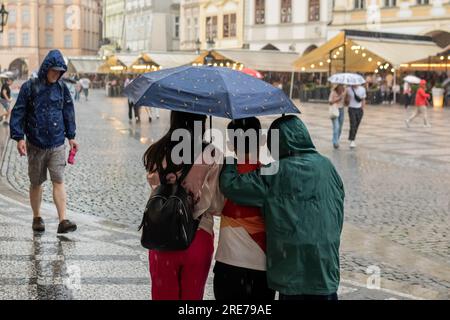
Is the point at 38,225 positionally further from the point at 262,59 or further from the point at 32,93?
the point at 262,59

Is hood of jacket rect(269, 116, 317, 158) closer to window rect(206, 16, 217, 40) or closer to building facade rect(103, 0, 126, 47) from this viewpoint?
window rect(206, 16, 217, 40)

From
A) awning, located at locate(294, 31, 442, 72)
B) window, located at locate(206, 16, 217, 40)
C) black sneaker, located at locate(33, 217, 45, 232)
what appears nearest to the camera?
black sneaker, located at locate(33, 217, 45, 232)

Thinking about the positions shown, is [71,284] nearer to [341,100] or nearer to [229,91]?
[229,91]

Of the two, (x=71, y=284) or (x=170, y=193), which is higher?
(x=170, y=193)

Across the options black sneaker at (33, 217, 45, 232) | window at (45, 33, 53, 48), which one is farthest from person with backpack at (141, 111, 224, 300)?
window at (45, 33, 53, 48)

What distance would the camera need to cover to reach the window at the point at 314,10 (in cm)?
4975

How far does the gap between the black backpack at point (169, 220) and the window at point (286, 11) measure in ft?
161

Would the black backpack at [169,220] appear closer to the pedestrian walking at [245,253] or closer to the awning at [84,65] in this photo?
the pedestrian walking at [245,253]

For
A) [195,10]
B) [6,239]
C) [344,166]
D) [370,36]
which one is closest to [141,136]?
[344,166]

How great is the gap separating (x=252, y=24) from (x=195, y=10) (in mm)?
10598

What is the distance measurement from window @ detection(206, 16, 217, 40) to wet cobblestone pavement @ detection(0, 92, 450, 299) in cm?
4121

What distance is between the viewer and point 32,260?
6598 millimetres

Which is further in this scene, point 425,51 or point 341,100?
point 425,51

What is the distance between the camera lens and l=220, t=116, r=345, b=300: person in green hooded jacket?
3.82 m
